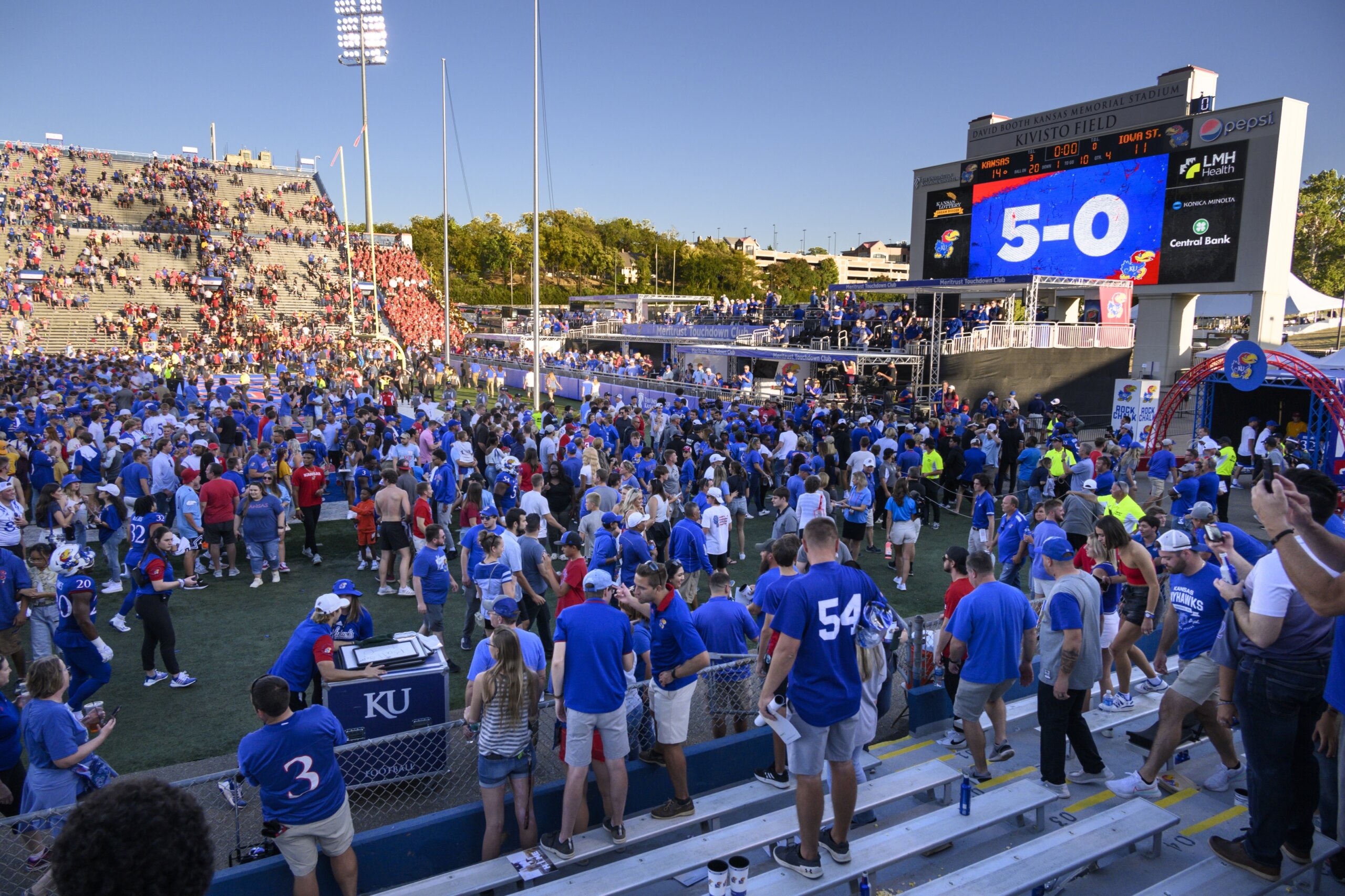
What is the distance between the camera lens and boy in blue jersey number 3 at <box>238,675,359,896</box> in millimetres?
3785

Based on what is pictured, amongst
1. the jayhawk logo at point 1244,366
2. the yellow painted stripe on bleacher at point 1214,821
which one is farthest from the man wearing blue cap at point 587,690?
the jayhawk logo at point 1244,366

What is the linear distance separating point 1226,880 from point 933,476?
9481 millimetres

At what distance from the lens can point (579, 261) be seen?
81.8 m

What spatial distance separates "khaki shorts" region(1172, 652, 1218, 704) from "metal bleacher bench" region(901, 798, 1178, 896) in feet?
2.34

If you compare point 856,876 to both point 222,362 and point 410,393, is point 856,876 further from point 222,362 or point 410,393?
point 222,362

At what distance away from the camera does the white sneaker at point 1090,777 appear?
5.13m

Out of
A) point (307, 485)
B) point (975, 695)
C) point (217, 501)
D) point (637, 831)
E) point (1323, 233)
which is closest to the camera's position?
point (637, 831)

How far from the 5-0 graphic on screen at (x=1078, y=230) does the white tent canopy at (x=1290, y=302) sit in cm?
291

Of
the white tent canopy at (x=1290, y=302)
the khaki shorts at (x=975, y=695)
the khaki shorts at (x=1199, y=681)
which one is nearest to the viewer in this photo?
the khaki shorts at (x=1199, y=681)

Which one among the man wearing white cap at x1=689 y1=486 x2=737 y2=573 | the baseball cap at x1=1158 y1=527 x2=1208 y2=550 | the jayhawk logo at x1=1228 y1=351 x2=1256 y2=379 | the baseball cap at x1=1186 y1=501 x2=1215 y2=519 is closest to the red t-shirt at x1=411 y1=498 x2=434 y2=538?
the man wearing white cap at x1=689 y1=486 x2=737 y2=573

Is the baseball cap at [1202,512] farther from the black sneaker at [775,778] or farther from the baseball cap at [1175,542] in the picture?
the black sneaker at [775,778]

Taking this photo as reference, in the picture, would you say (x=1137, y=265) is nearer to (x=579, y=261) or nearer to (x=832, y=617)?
(x=832, y=617)

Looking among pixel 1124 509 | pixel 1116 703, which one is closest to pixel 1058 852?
pixel 1116 703

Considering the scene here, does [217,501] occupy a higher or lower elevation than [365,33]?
lower
